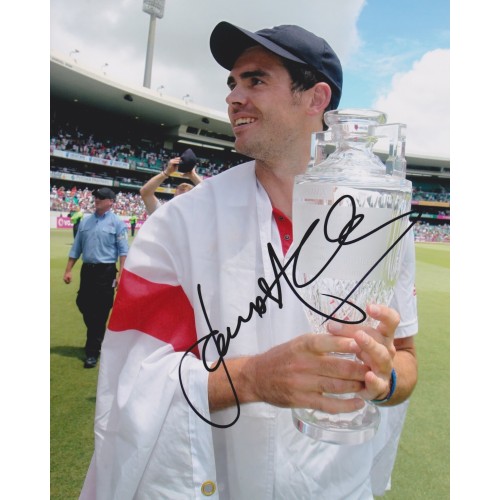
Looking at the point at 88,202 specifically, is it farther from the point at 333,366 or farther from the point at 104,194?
the point at 333,366

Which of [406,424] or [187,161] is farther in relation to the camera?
[406,424]

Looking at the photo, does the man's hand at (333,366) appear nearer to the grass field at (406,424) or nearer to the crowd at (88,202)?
the grass field at (406,424)

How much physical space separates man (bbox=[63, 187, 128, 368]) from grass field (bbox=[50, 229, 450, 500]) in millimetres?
492

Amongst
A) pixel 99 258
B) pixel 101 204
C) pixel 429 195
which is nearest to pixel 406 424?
pixel 99 258

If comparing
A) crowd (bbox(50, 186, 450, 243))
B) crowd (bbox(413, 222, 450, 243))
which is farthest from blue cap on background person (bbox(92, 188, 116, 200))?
crowd (bbox(413, 222, 450, 243))

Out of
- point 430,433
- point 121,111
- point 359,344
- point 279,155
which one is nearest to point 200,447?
point 359,344

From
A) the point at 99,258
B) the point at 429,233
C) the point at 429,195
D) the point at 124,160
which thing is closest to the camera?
the point at 99,258

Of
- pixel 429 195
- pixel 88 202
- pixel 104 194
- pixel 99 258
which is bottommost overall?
pixel 99 258

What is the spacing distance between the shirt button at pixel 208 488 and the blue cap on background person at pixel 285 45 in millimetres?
944

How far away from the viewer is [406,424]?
302 cm

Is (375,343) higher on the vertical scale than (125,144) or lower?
lower

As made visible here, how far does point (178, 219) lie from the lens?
0.97 metres

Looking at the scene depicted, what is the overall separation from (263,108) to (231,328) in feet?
1.71

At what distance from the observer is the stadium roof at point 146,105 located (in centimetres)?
1957
